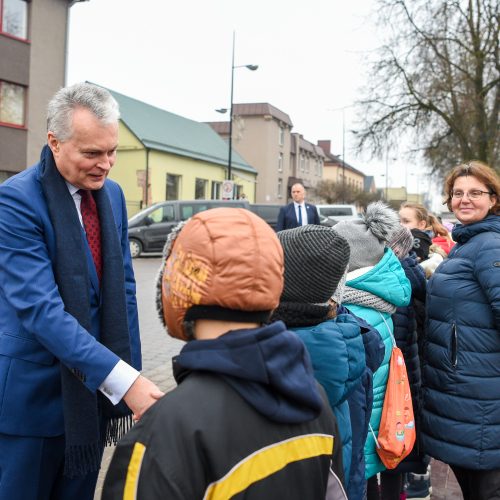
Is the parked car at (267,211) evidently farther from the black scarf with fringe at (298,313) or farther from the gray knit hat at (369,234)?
the black scarf with fringe at (298,313)

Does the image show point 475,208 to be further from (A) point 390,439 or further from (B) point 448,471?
(B) point 448,471

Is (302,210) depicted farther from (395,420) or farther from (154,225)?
(154,225)

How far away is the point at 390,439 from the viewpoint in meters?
2.85

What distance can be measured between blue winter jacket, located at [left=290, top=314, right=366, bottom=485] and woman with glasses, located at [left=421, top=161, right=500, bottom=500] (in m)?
1.12

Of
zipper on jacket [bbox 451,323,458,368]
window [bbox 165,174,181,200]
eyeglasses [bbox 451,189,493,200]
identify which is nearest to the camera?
zipper on jacket [bbox 451,323,458,368]

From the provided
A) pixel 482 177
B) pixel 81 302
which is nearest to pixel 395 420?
pixel 482 177

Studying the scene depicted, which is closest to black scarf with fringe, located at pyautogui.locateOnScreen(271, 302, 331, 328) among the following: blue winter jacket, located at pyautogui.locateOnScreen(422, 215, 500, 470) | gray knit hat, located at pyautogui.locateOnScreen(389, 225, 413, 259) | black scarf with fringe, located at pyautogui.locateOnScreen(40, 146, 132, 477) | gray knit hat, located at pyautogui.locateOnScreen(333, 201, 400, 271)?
black scarf with fringe, located at pyautogui.locateOnScreen(40, 146, 132, 477)

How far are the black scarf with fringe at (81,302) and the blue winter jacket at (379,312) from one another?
118cm

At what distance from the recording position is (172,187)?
35.5m

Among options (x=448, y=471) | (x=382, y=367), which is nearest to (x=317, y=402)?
(x=382, y=367)

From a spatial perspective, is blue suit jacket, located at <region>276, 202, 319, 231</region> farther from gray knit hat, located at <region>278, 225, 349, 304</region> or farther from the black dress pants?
gray knit hat, located at <region>278, 225, 349, 304</region>

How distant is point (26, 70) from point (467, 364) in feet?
77.6

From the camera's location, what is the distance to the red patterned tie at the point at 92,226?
2240mm

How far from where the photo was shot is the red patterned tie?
2240mm
